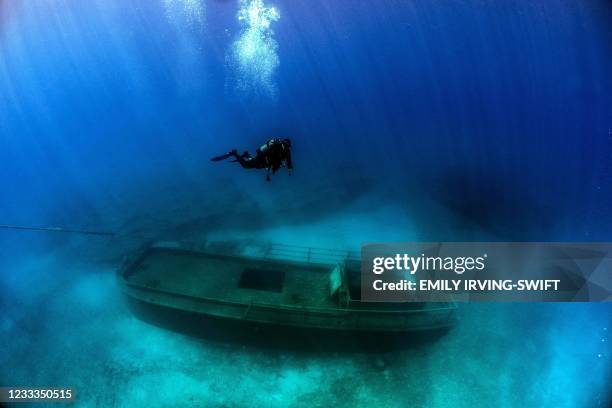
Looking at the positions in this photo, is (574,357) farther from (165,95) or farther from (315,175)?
(165,95)

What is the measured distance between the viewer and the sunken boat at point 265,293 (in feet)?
34.6

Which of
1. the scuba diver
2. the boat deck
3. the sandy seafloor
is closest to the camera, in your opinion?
the scuba diver

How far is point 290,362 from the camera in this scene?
441 inches

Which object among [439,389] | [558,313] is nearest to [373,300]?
[439,389]

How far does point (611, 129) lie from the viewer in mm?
53531

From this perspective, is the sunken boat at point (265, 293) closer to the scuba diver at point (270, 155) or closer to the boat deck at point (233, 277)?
the boat deck at point (233, 277)

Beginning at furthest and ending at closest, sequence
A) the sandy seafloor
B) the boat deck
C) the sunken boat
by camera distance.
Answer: the boat deck
the sunken boat
the sandy seafloor

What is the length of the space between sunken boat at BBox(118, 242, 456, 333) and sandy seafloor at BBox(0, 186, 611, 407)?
73.8 inches

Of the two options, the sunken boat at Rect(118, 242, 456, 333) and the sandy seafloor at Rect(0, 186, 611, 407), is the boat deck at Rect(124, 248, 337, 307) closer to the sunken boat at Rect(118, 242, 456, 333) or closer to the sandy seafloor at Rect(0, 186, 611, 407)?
the sunken boat at Rect(118, 242, 456, 333)

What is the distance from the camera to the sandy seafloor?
10.4 meters

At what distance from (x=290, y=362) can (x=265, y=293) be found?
8.94 ft

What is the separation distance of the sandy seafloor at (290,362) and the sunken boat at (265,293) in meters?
1.88

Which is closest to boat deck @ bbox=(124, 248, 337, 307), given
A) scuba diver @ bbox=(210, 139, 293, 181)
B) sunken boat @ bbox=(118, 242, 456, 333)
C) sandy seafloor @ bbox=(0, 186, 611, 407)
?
sunken boat @ bbox=(118, 242, 456, 333)

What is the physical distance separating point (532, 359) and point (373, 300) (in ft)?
25.4
